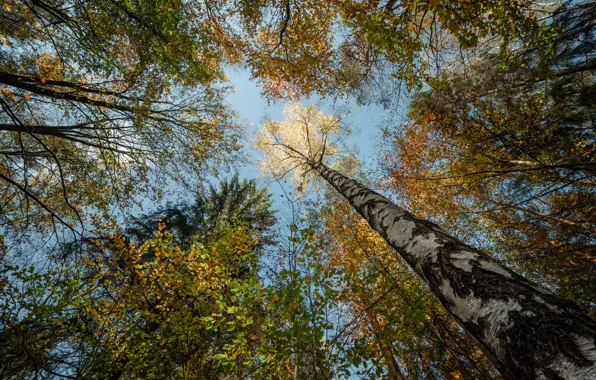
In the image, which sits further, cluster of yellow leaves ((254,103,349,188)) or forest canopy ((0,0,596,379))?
cluster of yellow leaves ((254,103,349,188))

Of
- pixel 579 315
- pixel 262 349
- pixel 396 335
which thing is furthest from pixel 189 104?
pixel 579 315

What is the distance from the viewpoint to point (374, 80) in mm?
5805

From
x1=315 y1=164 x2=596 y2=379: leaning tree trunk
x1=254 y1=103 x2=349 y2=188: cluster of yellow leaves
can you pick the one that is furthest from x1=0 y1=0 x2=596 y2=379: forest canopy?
x1=254 y1=103 x2=349 y2=188: cluster of yellow leaves

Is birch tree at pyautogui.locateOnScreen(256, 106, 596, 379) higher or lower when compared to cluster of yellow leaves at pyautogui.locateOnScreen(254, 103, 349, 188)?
lower

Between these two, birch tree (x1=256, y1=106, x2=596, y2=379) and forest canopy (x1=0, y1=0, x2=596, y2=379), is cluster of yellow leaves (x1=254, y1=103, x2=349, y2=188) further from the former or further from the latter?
birch tree (x1=256, y1=106, x2=596, y2=379)

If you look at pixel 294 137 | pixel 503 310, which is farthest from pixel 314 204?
pixel 503 310

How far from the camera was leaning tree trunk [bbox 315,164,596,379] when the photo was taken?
74 cm

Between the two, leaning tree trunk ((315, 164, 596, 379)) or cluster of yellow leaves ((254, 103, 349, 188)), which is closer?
leaning tree trunk ((315, 164, 596, 379))

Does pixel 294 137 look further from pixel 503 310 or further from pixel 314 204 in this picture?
pixel 503 310

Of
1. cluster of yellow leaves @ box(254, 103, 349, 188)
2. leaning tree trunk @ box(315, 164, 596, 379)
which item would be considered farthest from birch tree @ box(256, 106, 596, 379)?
cluster of yellow leaves @ box(254, 103, 349, 188)

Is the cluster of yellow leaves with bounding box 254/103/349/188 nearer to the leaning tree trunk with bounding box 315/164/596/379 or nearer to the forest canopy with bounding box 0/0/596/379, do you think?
the forest canopy with bounding box 0/0/596/379

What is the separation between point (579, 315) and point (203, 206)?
14.0 metres

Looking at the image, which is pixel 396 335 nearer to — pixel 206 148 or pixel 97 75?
pixel 206 148

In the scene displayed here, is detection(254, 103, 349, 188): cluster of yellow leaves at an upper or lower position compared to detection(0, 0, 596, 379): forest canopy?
upper
